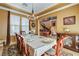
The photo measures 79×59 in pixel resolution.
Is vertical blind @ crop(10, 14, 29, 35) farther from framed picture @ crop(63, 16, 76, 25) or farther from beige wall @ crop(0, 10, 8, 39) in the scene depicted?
framed picture @ crop(63, 16, 76, 25)

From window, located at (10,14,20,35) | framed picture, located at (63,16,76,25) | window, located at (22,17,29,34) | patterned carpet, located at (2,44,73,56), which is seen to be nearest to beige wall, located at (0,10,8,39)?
window, located at (10,14,20,35)

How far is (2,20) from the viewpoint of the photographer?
2084 millimetres

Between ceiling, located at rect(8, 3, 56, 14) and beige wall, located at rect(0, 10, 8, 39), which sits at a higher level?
ceiling, located at rect(8, 3, 56, 14)

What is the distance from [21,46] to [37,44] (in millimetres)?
286

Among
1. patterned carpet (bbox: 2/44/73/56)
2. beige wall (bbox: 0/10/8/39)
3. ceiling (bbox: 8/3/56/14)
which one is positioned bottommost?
patterned carpet (bbox: 2/44/73/56)

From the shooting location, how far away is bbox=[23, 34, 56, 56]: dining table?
6.60 feet

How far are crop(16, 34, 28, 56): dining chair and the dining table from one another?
0.21 ft

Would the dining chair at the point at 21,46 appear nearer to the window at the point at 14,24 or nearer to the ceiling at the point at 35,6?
the window at the point at 14,24

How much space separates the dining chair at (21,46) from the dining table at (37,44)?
63mm

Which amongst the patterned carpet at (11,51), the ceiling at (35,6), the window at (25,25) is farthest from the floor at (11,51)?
the ceiling at (35,6)

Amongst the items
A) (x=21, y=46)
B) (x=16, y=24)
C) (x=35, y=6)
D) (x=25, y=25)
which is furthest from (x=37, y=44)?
(x=35, y=6)

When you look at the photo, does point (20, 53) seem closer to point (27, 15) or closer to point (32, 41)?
point (32, 41)

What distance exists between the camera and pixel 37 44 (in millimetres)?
2041

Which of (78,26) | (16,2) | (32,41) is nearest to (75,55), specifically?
(78,26)
